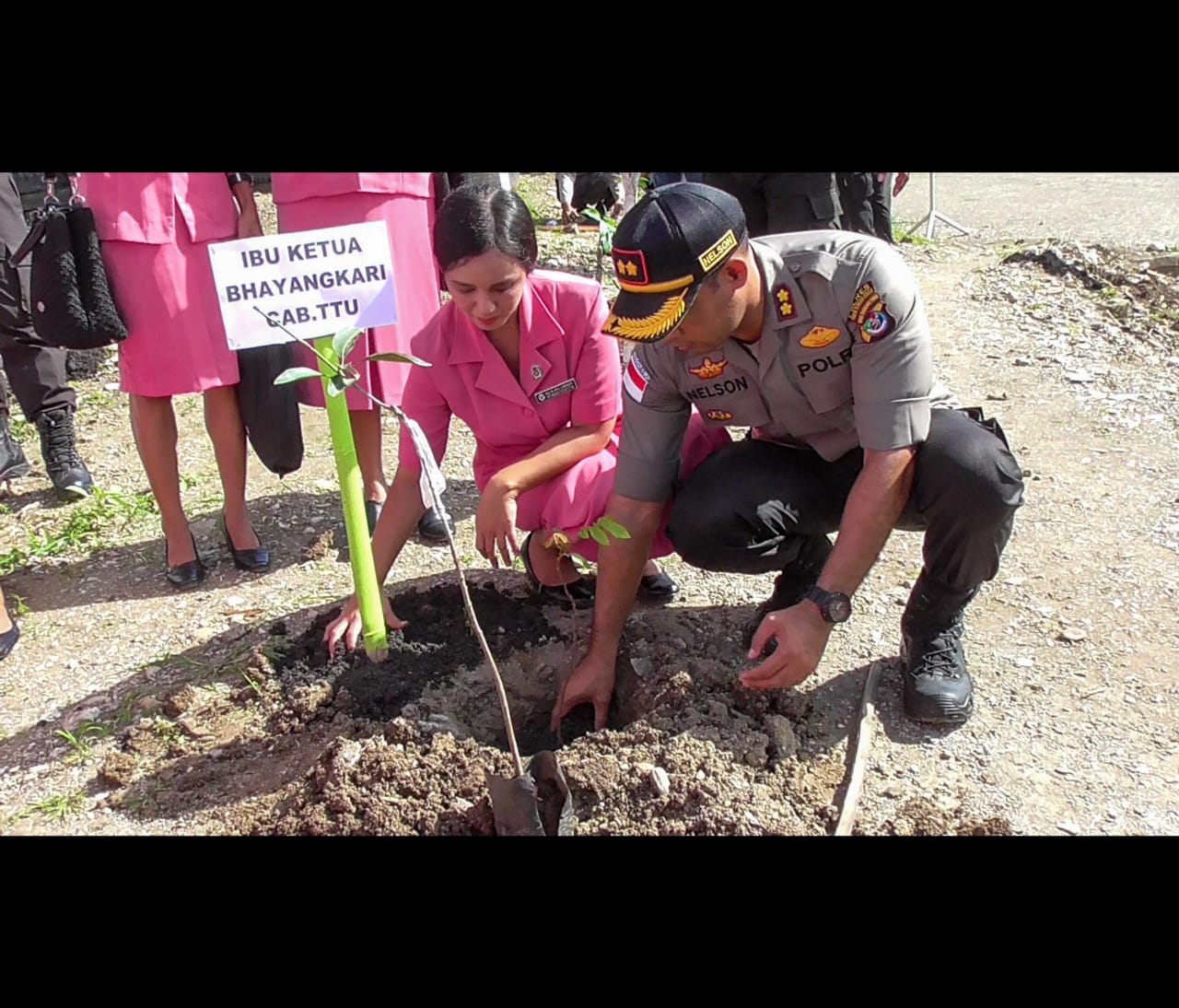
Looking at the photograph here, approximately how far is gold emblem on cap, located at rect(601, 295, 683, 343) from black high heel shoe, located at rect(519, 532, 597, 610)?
96cm

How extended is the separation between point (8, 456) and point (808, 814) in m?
3.37

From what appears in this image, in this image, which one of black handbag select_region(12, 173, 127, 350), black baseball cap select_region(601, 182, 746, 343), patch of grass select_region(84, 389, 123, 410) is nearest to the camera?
black baseball cap select_region(601, 182, 746, 343)

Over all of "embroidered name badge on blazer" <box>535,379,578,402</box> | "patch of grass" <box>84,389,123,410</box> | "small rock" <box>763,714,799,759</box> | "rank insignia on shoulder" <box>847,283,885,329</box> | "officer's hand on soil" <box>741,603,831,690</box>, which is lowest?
"patch of grass" <box>84,389,123,410</box>

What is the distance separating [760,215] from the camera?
372 cm

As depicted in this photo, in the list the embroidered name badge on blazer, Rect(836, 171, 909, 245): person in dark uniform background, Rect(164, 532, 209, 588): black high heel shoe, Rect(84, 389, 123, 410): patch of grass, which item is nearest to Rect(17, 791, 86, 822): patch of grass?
Rect(164, 532, 209, 588): black high heel shoe

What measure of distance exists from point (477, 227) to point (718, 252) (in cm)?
58

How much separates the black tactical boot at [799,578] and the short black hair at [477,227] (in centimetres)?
101

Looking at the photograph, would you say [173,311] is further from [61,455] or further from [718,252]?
[718,252]

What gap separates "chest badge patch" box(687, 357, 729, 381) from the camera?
7.12ft

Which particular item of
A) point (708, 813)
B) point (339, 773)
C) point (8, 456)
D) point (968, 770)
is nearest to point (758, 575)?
point (968, 770)

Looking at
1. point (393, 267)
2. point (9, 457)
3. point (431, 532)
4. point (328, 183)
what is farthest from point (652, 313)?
point (9, 457)

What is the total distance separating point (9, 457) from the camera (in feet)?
12.8

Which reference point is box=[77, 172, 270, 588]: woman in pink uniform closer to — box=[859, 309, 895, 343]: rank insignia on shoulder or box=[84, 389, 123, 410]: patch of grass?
box=[859, 309, 895, 343]: rank insignia on shoulder

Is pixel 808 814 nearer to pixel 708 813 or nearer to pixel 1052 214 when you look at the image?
pixel 708 813
